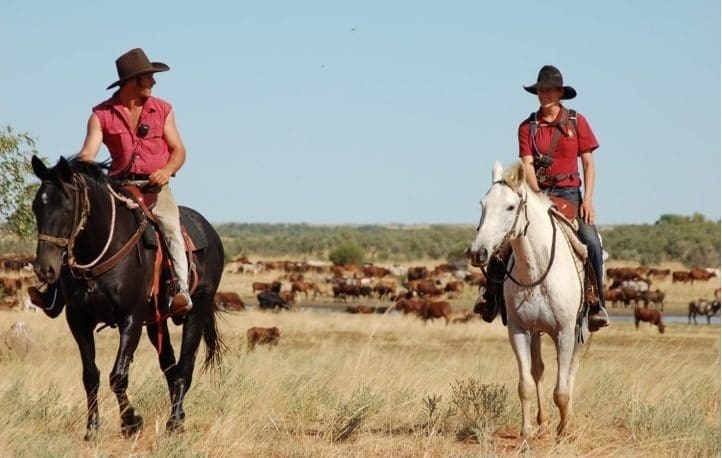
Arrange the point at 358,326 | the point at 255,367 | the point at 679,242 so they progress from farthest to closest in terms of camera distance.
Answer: the point at 679,242, the point at 358,326, the point at 255,367

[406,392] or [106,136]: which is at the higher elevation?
[106,136]

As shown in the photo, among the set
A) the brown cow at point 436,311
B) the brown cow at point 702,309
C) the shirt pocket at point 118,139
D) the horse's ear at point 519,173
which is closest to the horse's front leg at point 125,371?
the shirt pocket at point 118,139

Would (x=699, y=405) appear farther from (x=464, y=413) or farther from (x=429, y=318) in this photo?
(x=429, y=318)

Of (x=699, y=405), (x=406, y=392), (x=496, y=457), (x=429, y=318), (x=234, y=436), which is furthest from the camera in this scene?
(x=429, y=318)

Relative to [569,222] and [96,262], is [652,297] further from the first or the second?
[96,262]

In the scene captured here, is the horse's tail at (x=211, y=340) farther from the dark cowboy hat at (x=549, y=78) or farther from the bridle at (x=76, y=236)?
the dark cowboy hat at (x=549, y=78)

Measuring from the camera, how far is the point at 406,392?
11.7 metres

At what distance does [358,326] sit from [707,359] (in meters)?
11.4

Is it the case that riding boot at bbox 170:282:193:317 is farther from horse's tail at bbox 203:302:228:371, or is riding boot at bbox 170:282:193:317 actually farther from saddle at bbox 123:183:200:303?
horse's tail at bbox 203:302:228:371

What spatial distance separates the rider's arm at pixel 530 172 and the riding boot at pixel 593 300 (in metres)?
0.87

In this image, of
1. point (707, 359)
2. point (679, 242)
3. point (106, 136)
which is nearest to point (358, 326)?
point (707, 359)

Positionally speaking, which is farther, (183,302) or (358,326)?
(358,326)

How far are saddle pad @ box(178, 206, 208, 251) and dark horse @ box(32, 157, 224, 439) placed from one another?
692 millimetres

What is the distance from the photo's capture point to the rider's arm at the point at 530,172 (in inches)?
401
